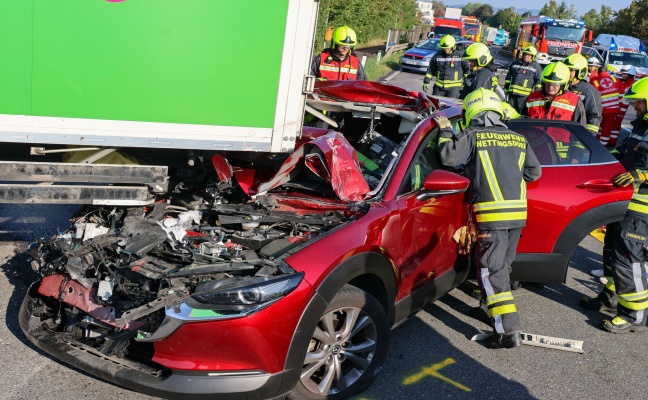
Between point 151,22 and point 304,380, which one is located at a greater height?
point 151,22

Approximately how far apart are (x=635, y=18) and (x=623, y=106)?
139 feet

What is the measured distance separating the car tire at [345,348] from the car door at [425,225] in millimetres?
450

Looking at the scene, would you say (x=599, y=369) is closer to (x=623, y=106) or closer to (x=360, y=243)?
(x=360, y=243)

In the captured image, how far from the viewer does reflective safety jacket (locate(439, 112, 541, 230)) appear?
15.5 feet

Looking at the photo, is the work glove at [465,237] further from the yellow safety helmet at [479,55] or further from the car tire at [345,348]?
the yellow safety helmet at [479,55]

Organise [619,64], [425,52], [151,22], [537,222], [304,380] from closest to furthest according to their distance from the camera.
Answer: [304,380]
[151,22]
[537,222]
[619,64]
[425,52]

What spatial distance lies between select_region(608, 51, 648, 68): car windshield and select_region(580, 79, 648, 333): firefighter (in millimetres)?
21836

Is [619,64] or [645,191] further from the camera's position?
[619,64]

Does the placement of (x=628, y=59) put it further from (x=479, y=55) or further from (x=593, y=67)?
(x=479, y=55)

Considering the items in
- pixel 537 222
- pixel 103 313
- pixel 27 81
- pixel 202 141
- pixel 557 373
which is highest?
pixel 27 81

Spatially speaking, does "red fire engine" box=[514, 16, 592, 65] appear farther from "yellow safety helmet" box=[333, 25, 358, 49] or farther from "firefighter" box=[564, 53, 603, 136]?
"yellow safety helmet" box=[333, 25, 358, 49]

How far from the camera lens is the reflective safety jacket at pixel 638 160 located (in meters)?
5.36

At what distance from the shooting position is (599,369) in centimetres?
475

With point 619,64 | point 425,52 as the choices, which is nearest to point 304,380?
point 619,64
